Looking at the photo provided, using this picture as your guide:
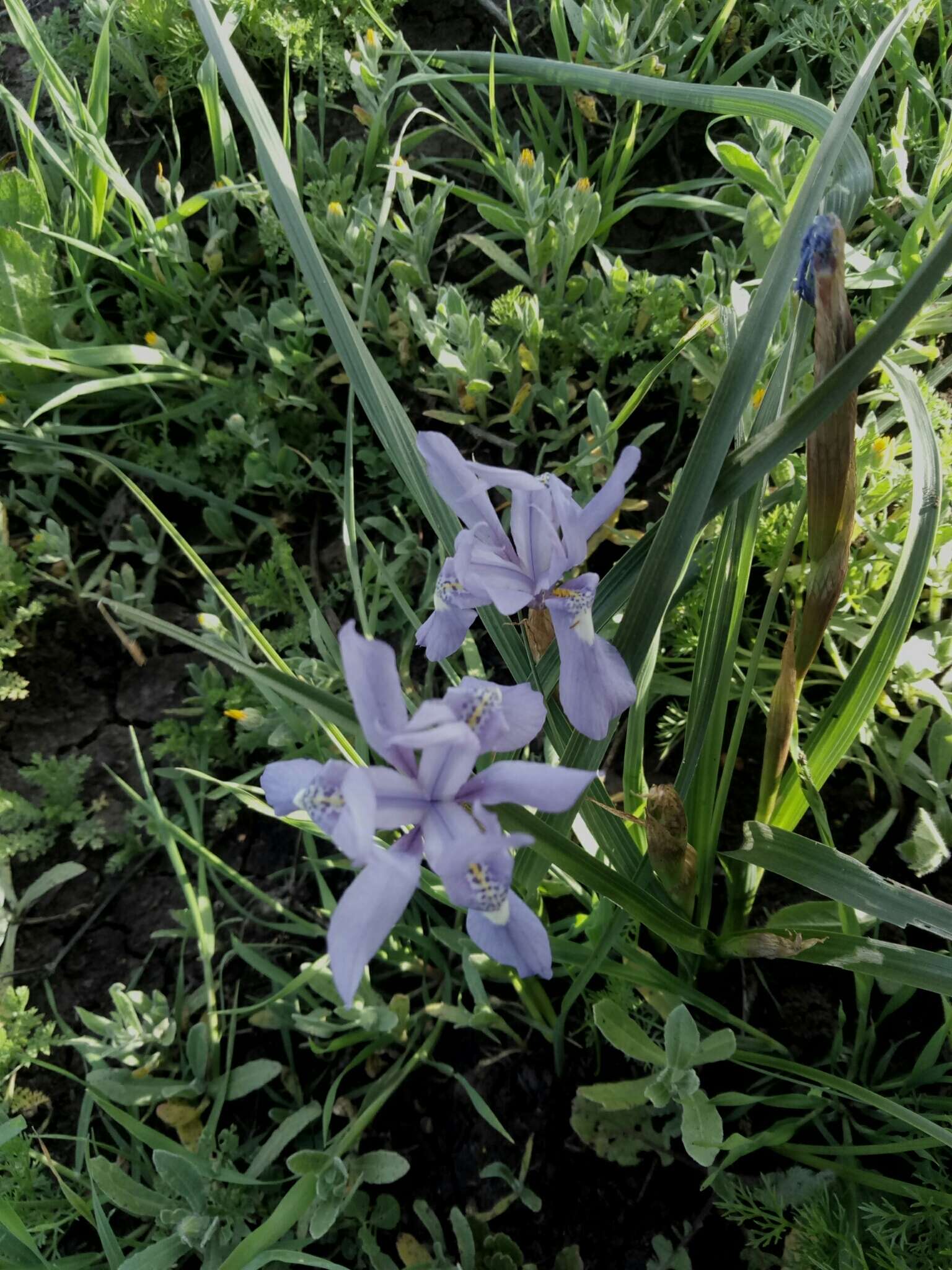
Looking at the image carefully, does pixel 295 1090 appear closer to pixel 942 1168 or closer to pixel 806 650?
pixel 942 1168

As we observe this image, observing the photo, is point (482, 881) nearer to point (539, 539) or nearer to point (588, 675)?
point (588, 675)

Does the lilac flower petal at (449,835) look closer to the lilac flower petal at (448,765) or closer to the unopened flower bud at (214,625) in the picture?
the lilac flower petal at (448,765)

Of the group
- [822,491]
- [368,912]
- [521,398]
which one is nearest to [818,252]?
[822,491]

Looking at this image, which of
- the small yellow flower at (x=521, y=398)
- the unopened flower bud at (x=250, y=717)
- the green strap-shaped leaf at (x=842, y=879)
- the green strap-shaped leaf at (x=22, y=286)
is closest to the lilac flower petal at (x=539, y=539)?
the green strap-shaped leaf at (x=842, y=879)

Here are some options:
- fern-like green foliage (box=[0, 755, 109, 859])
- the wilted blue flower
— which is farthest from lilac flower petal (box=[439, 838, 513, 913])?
fern-like green foliage (box=[0, 755, 109, 859])

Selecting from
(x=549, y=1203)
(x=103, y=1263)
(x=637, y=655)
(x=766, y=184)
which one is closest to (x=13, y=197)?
(x=766, y=184)

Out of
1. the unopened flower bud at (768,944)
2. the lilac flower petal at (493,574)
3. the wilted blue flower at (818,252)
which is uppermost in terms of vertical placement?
the wilted blue flower at (818,252)

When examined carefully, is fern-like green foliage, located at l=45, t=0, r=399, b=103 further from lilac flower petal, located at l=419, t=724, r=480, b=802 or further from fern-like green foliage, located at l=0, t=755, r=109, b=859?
lilac flower petal, located at l=419, t=724, r=480, b=802
